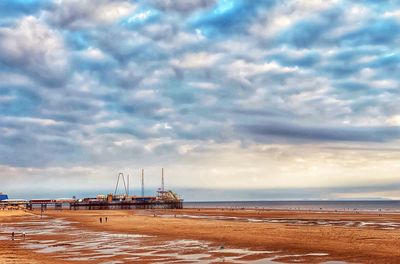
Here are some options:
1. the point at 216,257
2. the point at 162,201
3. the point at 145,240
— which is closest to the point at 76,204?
the point at 162,201

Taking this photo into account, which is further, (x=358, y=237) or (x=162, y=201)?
(x=162, y=201)

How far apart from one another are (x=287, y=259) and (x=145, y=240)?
15800 millimetres

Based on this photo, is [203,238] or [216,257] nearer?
[216,257]

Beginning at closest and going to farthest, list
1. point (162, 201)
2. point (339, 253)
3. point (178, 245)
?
A: point (339, 253) → point (178, 245) → point (162, 201)

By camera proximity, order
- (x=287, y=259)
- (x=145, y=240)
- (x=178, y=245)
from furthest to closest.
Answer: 1. (x=145, y=240)
2. (x=178, y=245)
3. (x=287, y=259)

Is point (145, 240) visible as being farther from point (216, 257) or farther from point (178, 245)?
point (216, 257)

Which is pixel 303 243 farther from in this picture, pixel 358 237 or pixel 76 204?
pixel 76 204

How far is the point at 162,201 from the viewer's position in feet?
607

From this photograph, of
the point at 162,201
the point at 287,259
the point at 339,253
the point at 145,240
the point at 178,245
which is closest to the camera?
the point at 287,259

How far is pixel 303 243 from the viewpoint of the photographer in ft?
117

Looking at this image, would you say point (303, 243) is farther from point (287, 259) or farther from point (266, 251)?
point (287, 259)

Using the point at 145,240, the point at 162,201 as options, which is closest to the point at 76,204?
the point at 162,201

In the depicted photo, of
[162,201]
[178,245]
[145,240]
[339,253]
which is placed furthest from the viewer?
[162,201]

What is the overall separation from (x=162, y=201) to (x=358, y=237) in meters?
148
